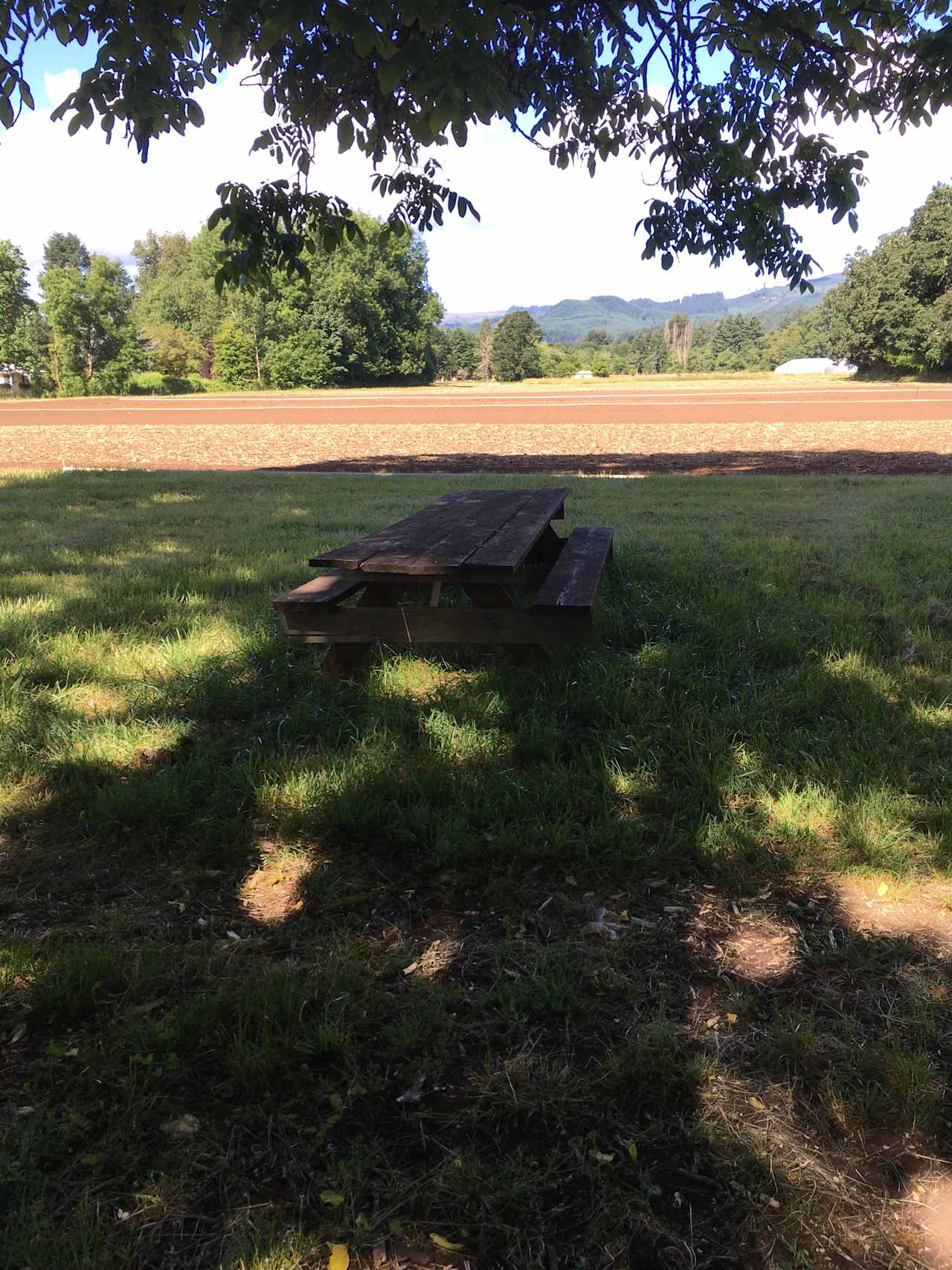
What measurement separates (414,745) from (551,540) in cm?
243

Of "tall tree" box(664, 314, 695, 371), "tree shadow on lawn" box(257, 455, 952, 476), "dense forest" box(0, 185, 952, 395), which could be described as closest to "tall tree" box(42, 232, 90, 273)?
"dense forest" box(0, 185, 952, 395)

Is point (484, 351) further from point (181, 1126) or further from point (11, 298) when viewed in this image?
point (181, 1126)

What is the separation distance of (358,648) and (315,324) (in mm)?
52675

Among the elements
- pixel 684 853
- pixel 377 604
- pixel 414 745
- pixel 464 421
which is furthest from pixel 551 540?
pixel 464 421

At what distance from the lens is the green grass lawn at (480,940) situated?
5.04 ft

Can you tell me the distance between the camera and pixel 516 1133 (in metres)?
1.68

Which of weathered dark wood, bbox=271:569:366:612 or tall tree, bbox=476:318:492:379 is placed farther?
tall tree, bbox=476:318:492:379

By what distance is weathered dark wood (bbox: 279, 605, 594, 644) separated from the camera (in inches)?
135

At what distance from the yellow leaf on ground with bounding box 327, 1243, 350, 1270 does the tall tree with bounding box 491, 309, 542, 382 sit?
78975mm

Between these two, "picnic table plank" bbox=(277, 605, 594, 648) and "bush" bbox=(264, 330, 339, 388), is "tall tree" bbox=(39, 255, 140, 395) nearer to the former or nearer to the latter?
"bush" bbox=(264, 330, 339, 388)

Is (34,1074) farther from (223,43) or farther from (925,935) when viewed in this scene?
(223,43)

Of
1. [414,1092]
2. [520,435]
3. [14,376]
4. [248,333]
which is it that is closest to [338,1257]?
[414,1092]

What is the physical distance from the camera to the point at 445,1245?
1455mm

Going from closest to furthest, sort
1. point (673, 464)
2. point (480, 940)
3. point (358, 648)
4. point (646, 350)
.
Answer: point (480, 940), point (358, 648), point (673, 464), point (646, 350)
